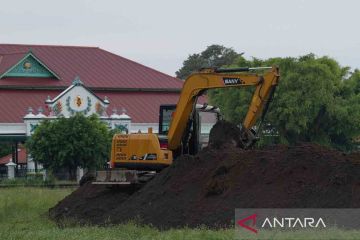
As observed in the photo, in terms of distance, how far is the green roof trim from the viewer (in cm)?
5856

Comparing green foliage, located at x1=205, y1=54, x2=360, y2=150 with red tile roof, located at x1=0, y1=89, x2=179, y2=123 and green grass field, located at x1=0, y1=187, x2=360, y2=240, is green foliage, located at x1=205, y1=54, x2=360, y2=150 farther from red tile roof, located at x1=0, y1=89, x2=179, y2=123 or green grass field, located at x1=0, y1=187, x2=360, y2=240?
green grass field, located at x1=0, y1=187, x2=360, y2=240

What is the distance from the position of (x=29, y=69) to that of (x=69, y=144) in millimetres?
10974

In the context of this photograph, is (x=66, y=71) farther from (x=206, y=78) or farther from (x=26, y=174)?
(x=206, y=78)

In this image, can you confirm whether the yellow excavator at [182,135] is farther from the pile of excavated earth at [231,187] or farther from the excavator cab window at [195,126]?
the pile of excavated earth at [231,187]

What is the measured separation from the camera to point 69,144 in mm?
50000

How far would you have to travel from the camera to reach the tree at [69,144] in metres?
50.0

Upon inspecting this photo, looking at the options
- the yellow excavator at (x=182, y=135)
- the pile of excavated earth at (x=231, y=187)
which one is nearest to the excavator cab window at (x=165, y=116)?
the yellow excavator at (x=182, y=135)

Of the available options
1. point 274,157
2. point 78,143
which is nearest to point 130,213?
point 274,157

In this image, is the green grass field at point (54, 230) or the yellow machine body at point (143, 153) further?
the yellow machine body at point (143, 153)

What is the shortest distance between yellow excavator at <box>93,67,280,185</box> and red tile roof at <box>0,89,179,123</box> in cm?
3303

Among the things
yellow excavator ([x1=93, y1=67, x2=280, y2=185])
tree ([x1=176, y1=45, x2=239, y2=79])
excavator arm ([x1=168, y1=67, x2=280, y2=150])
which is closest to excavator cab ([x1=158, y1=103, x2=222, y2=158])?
yellow excavator ([x1=93, y1=67, x2=280, y2=185])

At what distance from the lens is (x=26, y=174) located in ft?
181

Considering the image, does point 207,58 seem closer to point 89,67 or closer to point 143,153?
point 89,67

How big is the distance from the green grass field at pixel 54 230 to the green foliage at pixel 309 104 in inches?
1367
